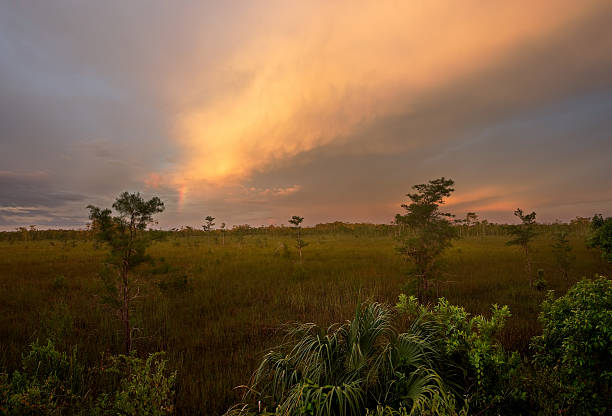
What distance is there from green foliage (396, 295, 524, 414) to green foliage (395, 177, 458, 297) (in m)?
5.66

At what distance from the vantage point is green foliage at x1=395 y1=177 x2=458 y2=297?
29.7 feet

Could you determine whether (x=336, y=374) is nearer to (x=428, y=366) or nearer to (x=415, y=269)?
(x=428, y=366)

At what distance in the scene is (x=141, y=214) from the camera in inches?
230

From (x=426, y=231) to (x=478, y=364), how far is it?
673cm

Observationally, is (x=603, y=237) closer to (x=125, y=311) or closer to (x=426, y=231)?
(x=426, y=231)

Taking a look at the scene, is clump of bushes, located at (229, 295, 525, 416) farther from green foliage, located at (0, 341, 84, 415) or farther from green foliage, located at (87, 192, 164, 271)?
green foliage, located at (87, 192, 164, 271)

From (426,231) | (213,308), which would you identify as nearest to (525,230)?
(426,231)

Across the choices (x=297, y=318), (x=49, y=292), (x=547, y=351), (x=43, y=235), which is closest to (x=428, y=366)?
(x=547, y=351)

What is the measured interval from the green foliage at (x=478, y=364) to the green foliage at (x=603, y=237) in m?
9.99

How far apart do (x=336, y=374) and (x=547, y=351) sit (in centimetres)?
285

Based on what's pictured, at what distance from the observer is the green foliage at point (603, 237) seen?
9359 mm

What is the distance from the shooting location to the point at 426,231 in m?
9.24

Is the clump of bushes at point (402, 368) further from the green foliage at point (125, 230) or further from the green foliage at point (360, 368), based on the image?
the green foliage at point (125, 230)

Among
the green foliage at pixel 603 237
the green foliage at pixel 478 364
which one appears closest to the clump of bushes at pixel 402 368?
the green foliage at pixel 478 364
